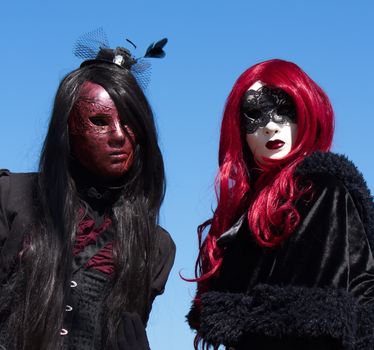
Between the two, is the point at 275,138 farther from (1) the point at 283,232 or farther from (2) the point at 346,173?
(1) the point at 283,232

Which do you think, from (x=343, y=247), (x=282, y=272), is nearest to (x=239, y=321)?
(x=282, y=272)

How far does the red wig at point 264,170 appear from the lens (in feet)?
14.3

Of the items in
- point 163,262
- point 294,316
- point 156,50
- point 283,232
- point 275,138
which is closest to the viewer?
point 294,316

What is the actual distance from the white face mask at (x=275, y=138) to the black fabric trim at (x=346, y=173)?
0.48 feet

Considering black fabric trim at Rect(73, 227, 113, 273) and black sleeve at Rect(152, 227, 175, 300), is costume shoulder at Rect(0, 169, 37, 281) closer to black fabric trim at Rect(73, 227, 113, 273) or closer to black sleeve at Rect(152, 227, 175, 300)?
black fabric trim at Rect(73, 227, 113, 273)

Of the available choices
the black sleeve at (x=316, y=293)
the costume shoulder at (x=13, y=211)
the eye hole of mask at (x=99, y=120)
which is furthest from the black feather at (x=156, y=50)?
the black sleeve at (x=316, y=293)

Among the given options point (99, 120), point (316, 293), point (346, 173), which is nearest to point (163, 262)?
point (99, 120)

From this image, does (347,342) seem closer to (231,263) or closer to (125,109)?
(231,263)

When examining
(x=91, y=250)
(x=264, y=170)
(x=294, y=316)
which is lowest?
(x=294, y=316)

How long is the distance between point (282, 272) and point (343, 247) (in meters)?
0.30

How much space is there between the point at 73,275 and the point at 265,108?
1262 millimetres

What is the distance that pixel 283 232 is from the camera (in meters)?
4.30

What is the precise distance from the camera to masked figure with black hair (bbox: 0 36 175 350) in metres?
4.25

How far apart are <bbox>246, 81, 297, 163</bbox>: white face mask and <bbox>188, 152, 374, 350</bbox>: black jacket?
15 centimetres
